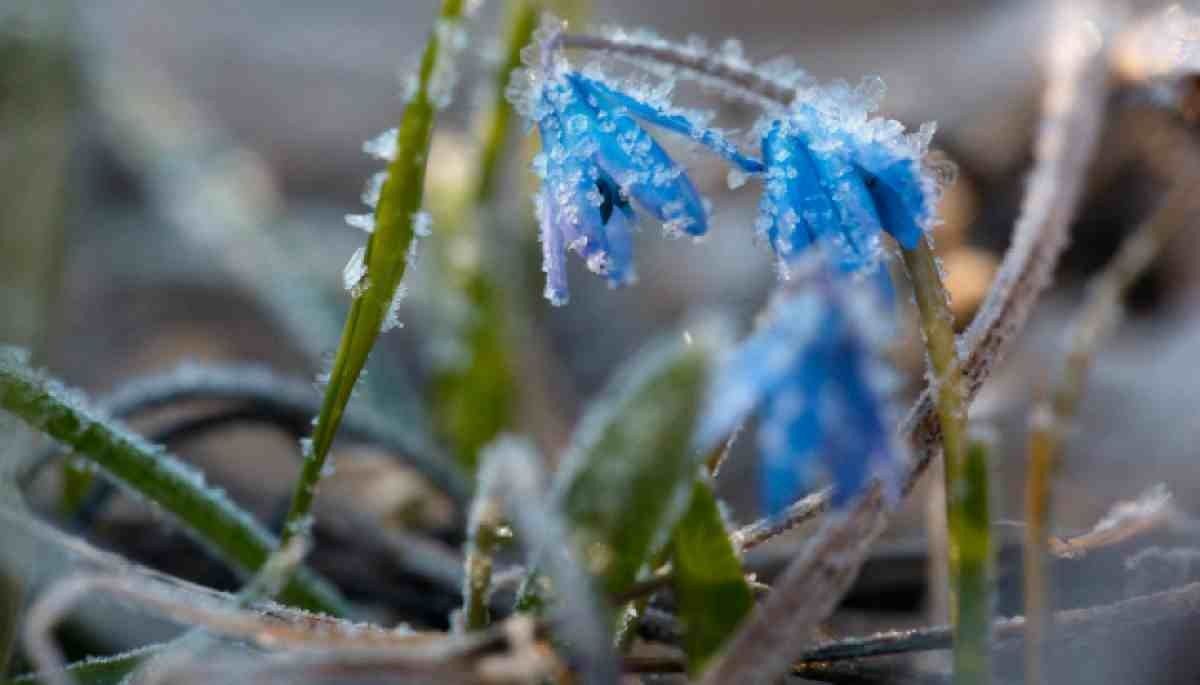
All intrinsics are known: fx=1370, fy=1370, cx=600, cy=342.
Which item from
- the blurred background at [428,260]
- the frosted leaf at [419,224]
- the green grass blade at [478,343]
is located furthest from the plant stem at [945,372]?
the green grass blade at [478,343]

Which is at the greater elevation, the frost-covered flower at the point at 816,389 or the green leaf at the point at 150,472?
the green leaf at the point at 150,472

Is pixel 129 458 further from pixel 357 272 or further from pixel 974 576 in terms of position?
pixel 974 576

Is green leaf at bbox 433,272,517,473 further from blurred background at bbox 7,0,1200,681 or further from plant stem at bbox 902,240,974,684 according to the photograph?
plant stem at bbox 902,240,974,684

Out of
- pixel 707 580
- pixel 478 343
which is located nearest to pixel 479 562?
pixel 707 580

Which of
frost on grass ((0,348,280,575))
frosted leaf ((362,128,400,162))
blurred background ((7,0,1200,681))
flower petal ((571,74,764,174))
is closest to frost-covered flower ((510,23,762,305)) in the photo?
flower petal ((571,74,764,174))

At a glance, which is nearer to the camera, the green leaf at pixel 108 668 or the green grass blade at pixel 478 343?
the green leaf at pixel 108 668

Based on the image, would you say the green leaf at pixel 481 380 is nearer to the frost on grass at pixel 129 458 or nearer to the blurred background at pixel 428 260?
the blurred background at pixel 428 260
